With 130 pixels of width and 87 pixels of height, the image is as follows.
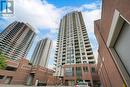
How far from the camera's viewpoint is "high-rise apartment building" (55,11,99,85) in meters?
48.5

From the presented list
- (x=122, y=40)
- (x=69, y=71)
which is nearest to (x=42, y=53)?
(x=69, y=71)

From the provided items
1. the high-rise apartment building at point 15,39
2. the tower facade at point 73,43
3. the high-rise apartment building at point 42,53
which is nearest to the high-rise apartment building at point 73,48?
the tower facade at point 73,43

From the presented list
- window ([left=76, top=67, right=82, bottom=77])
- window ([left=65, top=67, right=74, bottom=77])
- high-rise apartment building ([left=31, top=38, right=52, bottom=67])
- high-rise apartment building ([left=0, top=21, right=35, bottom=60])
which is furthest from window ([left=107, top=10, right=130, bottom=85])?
high-rise apartment building ([left=31, top=38, right=52, bottom=67])

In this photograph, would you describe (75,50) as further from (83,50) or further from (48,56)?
(48,56)

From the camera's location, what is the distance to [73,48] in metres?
78.2

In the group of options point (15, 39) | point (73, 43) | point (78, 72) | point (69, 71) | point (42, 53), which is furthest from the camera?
point (42, 53)

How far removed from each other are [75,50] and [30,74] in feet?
136

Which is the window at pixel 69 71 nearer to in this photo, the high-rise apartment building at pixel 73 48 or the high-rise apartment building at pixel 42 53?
the high-rise apartment building at pixel 73 48

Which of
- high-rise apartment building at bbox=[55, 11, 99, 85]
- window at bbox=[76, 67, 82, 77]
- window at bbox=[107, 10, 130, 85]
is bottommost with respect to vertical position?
window at bbox=[107, 10, 130, 85]

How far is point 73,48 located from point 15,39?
56.6 meters

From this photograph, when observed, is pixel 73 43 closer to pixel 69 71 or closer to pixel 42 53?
pixel 69 71

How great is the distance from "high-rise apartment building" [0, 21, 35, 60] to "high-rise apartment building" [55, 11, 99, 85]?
34.8 m

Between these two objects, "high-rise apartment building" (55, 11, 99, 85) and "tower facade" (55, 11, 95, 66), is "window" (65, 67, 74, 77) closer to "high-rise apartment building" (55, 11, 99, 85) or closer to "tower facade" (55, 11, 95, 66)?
"high-rise apartment building" (55, 11, 99, 85)

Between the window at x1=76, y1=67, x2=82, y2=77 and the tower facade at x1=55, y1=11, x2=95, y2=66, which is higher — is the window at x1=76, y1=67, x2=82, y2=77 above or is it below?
below
